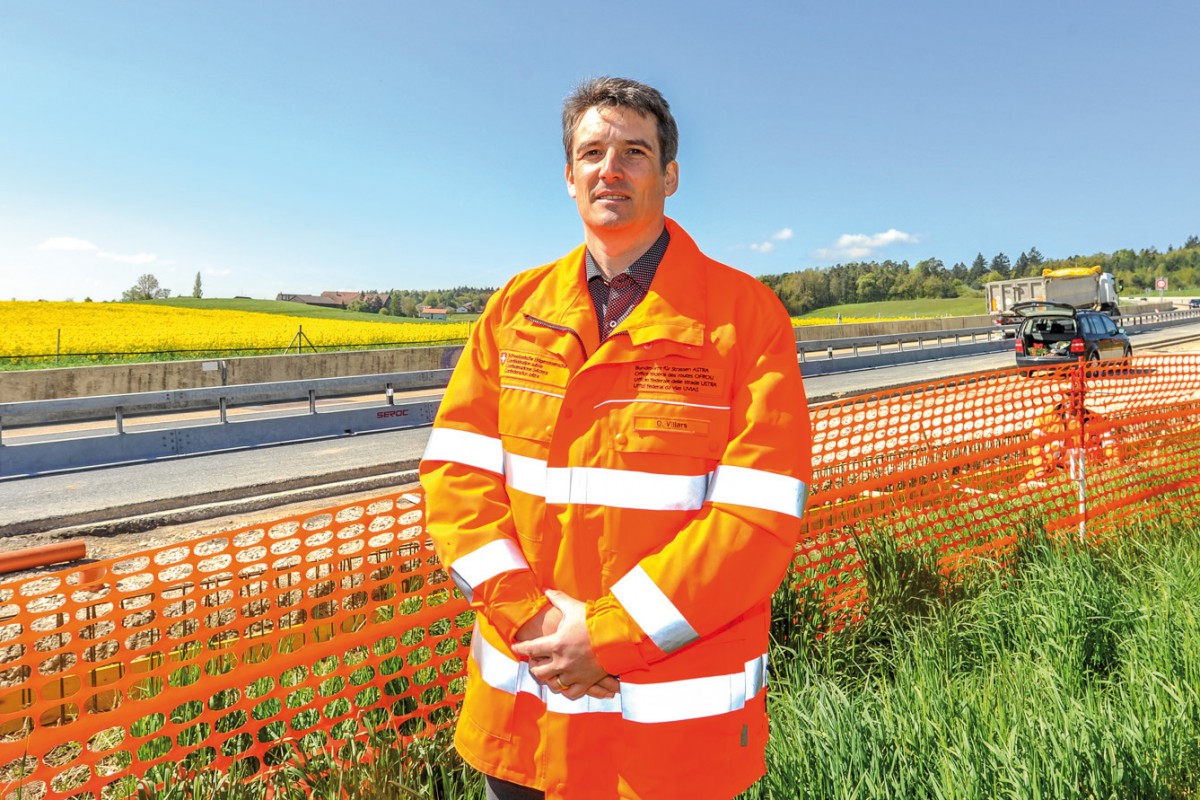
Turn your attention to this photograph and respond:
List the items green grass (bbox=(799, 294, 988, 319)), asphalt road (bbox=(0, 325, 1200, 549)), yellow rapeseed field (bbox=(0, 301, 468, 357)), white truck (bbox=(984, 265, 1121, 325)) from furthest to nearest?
green grass (bbox=(799, 294, 988, 319)), white truck (bbox=(984, 265, 1121, 325)), yellow rapeseed field (bbox=(0, 301, 468, 357)), asphalt road (bbox=(0, 325, 1200, 549))

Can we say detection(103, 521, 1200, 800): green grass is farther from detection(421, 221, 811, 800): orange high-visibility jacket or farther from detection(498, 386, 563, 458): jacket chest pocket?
detection(498, 386, 563, 458): jacket chest pocket

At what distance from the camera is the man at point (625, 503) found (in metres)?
1.64

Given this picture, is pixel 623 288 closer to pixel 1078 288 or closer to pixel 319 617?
pixel 319 617

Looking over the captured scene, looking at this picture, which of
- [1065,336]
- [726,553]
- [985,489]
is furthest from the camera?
[1065,336]

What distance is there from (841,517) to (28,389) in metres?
21.5

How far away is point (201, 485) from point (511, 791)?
869 centimetres

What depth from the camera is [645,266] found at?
193 cm

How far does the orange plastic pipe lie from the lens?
359 cm

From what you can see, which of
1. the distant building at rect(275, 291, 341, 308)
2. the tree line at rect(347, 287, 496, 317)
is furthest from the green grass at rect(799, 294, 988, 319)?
the distant building at rect(275, 291, 341, 308)

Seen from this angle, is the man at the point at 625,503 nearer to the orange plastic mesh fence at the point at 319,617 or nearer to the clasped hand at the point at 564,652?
the clasped hand at the point at 564,652

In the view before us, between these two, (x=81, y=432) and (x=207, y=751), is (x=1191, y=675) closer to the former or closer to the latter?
(x=207, y=751)

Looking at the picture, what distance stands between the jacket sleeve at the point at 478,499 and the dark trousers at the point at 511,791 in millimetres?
380

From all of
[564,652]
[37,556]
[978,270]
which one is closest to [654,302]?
[564,652]

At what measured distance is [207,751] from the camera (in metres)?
2.70
